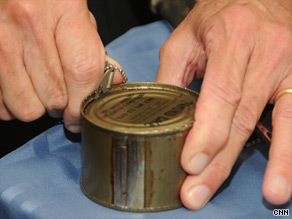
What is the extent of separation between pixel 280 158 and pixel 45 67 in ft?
1.74

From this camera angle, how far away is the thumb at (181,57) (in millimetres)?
1073

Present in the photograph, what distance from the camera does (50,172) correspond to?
3.02 feet

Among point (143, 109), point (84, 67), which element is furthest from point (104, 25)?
point (143, 109)

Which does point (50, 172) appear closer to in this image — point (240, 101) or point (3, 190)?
point (3, 190)

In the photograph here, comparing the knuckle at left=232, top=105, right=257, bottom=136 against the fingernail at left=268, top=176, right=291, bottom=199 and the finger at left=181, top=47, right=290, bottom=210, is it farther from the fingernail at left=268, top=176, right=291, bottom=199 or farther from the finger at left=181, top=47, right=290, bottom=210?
the fingernail at left=268, top=176, right=291, bottom=199

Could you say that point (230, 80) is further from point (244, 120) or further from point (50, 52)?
point (50, 52)

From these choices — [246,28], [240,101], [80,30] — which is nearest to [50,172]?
[80,30]

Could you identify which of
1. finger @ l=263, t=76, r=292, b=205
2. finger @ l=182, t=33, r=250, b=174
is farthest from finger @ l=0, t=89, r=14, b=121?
finger @ l=263, t=76, r=292, b=205

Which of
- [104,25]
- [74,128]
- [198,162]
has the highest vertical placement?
[198,162]

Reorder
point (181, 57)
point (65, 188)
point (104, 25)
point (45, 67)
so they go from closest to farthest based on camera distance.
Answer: point (65, 188) < point (45, 67) < point (181, 57) < point (104, 25)

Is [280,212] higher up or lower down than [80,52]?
lower down

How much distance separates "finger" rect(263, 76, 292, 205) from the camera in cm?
80

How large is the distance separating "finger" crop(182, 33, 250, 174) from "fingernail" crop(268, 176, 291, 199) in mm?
114

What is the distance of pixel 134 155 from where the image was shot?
29.7 inches
